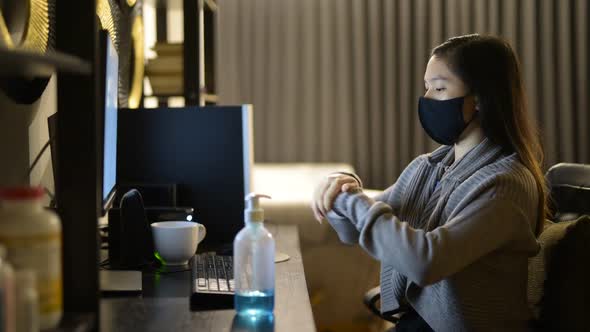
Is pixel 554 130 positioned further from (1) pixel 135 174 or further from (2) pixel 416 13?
(1) pixel 135 174

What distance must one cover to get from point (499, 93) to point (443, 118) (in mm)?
126

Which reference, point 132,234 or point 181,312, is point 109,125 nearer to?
point 132,234

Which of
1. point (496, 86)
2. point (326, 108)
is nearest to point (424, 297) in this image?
point (496, 86)

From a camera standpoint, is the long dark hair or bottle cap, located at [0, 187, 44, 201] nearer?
bottle cap, located at [0, 187, 44, 201]

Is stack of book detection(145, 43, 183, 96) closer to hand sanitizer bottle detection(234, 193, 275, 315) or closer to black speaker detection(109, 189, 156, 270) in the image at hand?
black speaker detection(109, 189, 156, 270)

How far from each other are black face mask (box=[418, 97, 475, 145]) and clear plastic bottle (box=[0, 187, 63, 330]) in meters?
0.92

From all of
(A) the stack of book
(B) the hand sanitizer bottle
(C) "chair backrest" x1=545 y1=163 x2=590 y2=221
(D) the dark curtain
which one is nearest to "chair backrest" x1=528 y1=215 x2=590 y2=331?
(C) "chair backrest" x1=545 y1=163 x2=590 y2=221

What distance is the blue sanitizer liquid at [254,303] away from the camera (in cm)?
110

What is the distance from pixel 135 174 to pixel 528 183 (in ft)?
3.35

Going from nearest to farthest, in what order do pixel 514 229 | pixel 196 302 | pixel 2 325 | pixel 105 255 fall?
pixel 2 325 < pixel 196 302 < pixel 514 229 < pixel 105 255

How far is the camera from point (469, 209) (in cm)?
128

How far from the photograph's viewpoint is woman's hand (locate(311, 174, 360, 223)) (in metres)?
1.39

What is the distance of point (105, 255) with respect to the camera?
5.23 feet

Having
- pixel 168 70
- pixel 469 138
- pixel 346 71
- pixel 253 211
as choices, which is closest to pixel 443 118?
pixel 469 138
